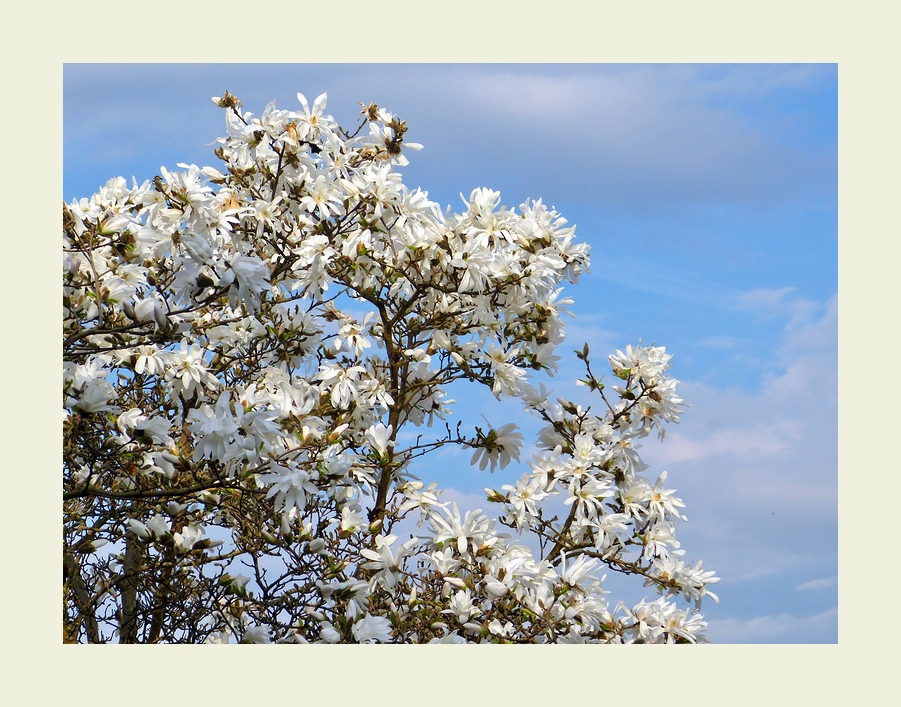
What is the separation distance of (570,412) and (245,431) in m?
1.94

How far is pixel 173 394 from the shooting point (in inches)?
185

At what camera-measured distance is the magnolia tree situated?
12.4 ft

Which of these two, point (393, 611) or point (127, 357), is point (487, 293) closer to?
point (393, 611)

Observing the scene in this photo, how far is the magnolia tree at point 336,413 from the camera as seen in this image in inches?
149

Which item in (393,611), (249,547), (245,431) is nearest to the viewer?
(245,431)

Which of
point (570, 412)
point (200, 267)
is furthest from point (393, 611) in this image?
point (200, 267)

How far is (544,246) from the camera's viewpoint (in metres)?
4.64

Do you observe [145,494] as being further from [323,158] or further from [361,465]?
[323,158]

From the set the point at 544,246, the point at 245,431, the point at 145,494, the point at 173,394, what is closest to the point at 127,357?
the point at 173,394

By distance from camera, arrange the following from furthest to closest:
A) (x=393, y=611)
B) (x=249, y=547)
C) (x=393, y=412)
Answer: (x=393, y=412) < (x=249, y=547) < (x=393, y=611)

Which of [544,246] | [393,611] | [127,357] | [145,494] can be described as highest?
[544,246]

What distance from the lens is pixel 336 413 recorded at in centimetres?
455

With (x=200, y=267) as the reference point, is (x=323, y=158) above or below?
above

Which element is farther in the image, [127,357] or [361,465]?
[127,357]
